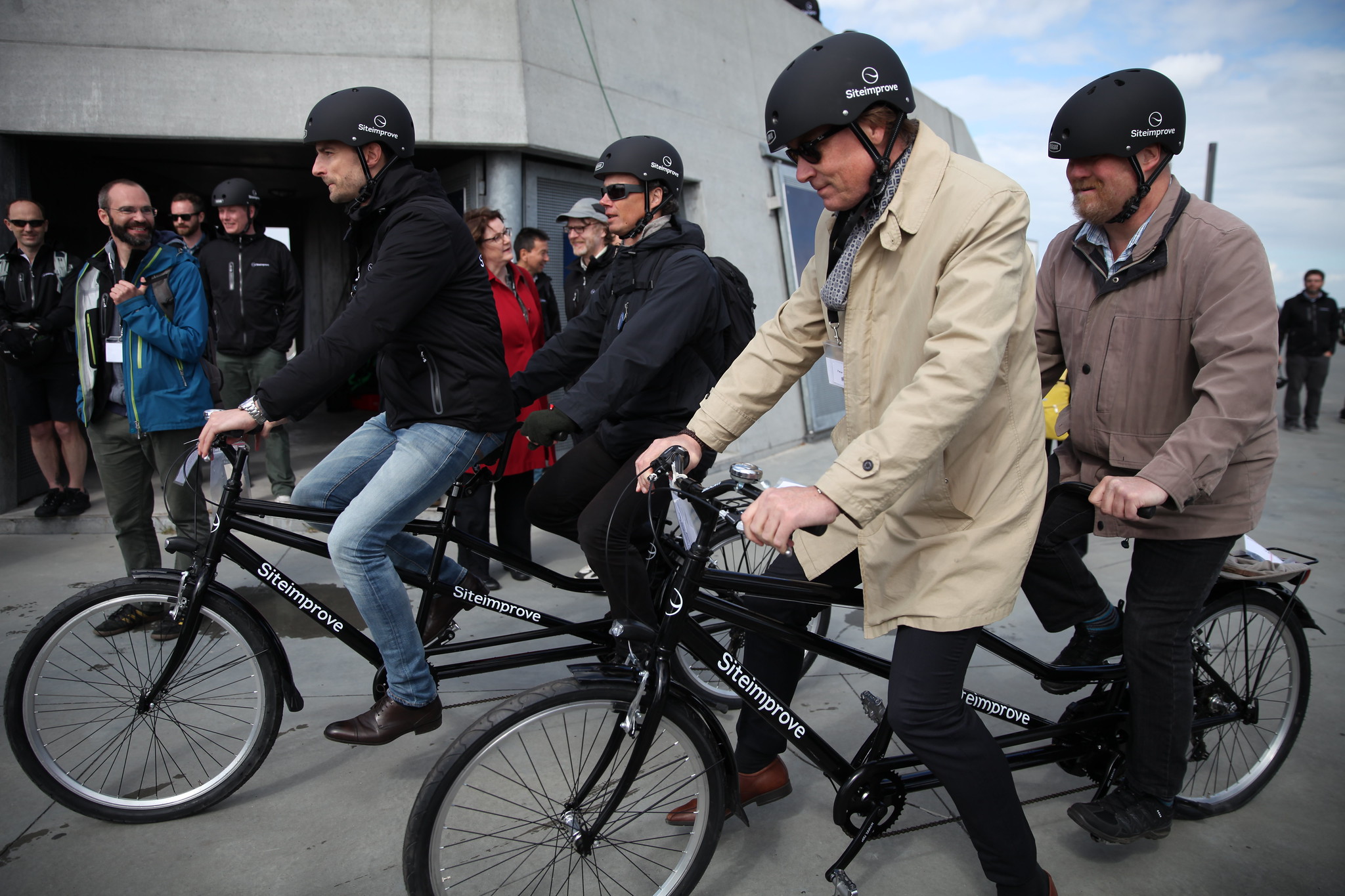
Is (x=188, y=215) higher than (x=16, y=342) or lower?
higher

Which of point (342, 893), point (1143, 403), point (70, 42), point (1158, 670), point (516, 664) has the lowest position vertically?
point (342, 893)

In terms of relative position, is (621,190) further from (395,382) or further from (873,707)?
(873,707)

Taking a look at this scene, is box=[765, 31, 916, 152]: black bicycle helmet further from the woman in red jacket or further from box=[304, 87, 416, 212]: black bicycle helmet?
the woman in red jacket

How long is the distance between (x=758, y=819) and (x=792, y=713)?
0.74m

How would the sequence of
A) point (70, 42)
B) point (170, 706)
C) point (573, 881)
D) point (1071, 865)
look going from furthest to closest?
1. point (70, 42)
2. point (170, 706)
3. point (1071, 865)
4. point (573, 881)

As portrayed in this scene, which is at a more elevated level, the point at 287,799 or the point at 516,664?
the point at 516,664

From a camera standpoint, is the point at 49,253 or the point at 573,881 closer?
the point at 573,881

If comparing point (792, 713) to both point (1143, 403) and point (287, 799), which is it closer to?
point (1143, 403)

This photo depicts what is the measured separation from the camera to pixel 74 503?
614 cm

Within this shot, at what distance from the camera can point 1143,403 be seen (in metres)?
2.56

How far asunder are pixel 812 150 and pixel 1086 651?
183 centimetres

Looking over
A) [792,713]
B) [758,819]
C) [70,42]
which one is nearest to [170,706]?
[758,819]

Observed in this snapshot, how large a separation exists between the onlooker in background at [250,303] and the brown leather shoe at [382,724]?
4.08 m

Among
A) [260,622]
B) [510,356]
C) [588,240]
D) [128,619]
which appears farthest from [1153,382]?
Result: [588,240]
